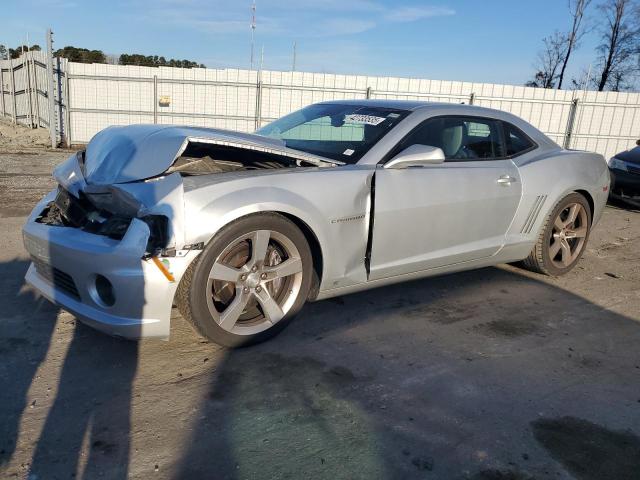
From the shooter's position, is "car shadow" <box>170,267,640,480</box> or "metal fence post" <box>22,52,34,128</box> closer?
"car shadow" <box>170,267,640,480</box>

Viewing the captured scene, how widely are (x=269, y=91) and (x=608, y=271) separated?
11.2 meters

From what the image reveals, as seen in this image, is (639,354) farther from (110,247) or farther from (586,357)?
(110,247)

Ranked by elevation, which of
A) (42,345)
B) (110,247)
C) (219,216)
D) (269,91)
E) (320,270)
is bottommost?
(42,345)

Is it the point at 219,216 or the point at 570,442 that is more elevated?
the point at 219,216

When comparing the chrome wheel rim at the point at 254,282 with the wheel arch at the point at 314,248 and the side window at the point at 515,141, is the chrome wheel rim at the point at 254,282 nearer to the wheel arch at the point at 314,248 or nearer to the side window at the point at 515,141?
the wheel arch at the point at 314,248

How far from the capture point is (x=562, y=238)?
15.9ft

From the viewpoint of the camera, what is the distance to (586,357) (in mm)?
3295

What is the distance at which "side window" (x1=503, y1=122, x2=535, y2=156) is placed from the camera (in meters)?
4.41

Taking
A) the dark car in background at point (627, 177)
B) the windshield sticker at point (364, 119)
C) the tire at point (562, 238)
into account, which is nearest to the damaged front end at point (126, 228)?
the windshield sticker at point (364, 119)

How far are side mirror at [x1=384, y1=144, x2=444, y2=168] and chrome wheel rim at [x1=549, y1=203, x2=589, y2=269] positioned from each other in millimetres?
1872

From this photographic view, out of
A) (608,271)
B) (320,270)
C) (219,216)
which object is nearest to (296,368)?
(320,270)

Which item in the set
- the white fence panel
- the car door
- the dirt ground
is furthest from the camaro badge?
the white fence panel

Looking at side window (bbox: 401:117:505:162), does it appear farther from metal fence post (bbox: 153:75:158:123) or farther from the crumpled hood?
metal fence post (bbox: 153:75:158:123)

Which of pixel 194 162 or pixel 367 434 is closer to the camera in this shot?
pixel 367 434
